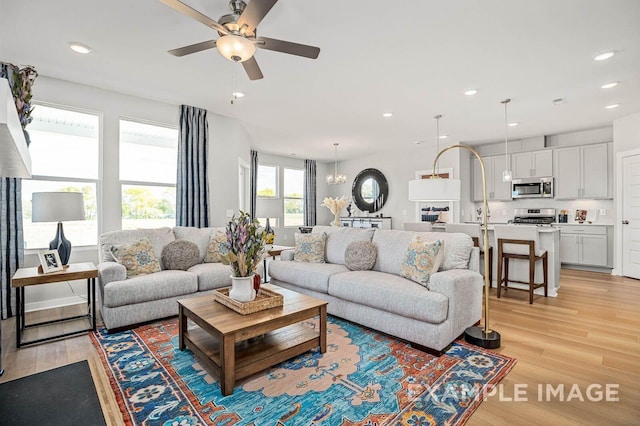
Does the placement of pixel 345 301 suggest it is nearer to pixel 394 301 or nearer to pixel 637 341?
pixel 394 301

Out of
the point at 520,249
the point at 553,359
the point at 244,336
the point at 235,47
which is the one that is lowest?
the point at 553,359

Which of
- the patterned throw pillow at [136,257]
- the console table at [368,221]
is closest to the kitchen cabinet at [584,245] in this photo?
the console table at [368,221]

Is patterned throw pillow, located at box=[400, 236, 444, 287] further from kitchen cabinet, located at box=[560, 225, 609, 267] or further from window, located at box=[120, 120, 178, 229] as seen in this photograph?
kitchen cabinet, located at box=[560, 225, 609, 267]

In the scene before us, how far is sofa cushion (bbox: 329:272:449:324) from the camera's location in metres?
2.40

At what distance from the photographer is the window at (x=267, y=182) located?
8055mm

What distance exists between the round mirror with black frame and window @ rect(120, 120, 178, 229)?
5178mm

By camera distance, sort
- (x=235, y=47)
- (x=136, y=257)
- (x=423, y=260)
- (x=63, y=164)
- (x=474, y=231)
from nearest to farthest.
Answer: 1. (x=235, y=47)
2. (x=423, y=260)
3. (x=136, y=257)
4. (x=63, y=164)
5. (x=474, y=231)

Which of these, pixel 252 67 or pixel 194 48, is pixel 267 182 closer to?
→ pixel 252 67

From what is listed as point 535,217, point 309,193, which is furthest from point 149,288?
point 535,217

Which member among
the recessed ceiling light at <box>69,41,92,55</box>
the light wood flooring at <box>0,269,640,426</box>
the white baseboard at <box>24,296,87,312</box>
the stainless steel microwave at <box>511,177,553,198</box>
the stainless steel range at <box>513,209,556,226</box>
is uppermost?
the recessed ceiling light at <box>69,41,92,55</box>

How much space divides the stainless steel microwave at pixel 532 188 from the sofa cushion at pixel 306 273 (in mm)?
5000

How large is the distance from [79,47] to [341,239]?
338 centimetres

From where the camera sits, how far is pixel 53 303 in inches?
142

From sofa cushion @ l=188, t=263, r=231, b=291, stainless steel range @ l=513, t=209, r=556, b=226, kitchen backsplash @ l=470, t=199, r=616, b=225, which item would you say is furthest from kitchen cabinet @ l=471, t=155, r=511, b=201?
sofa cushion @ l=188, t=263, r=231, b=291
